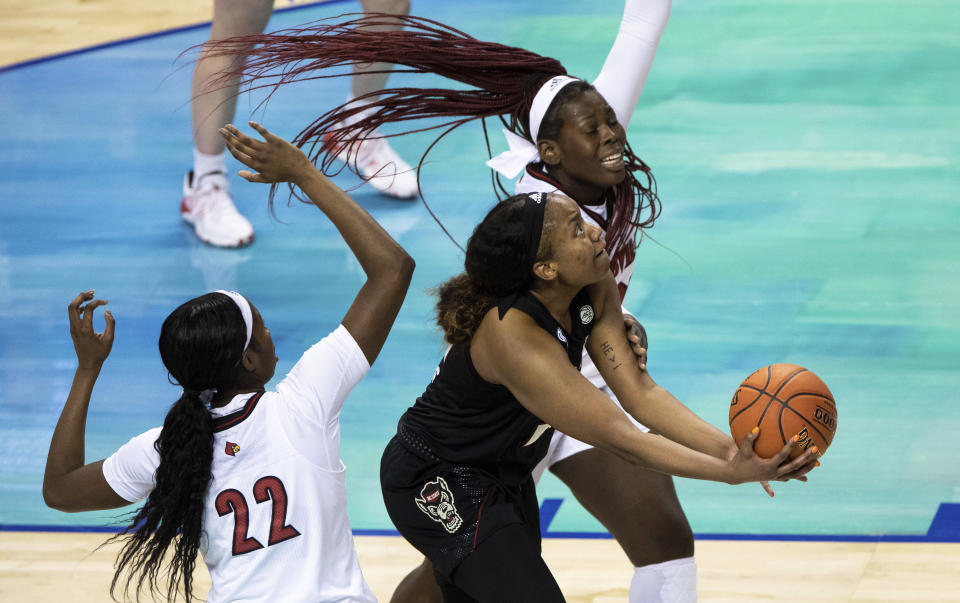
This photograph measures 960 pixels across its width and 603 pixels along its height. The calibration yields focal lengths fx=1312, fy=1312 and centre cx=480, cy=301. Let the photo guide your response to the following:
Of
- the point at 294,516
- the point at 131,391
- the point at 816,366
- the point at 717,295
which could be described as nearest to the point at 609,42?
the point at 717,295

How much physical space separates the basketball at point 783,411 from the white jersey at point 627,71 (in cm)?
63

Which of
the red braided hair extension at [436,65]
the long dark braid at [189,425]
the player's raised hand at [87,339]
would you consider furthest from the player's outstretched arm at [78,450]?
the red braided hair extension at [436,65]

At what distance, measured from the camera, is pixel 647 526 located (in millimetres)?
2941

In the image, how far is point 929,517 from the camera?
3891mm

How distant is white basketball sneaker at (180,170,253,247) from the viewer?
5.69m

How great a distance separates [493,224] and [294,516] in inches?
27.0

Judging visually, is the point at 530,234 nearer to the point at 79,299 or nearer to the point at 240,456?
the point at 240,456

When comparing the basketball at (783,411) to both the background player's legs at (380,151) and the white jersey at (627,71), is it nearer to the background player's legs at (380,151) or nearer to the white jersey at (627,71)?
the white jersey at (627,71)

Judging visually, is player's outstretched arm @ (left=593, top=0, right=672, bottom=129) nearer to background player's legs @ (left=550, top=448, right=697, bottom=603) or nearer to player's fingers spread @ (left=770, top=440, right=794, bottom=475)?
background player's legs @ (left=550, top=448, right=697, bottom=603)

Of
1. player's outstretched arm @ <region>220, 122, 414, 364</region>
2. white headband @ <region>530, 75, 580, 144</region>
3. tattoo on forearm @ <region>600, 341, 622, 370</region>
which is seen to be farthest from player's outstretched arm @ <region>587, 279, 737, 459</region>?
white headband @ <region>530, 75, 580, 144</region>

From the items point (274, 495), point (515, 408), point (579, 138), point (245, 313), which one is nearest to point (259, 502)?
point (274, 495)

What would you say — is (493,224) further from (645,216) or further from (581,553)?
(645,216)

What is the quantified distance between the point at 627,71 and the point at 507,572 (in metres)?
1.27

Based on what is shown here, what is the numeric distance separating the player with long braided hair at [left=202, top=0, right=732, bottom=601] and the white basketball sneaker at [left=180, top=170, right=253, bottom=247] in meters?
2.42
